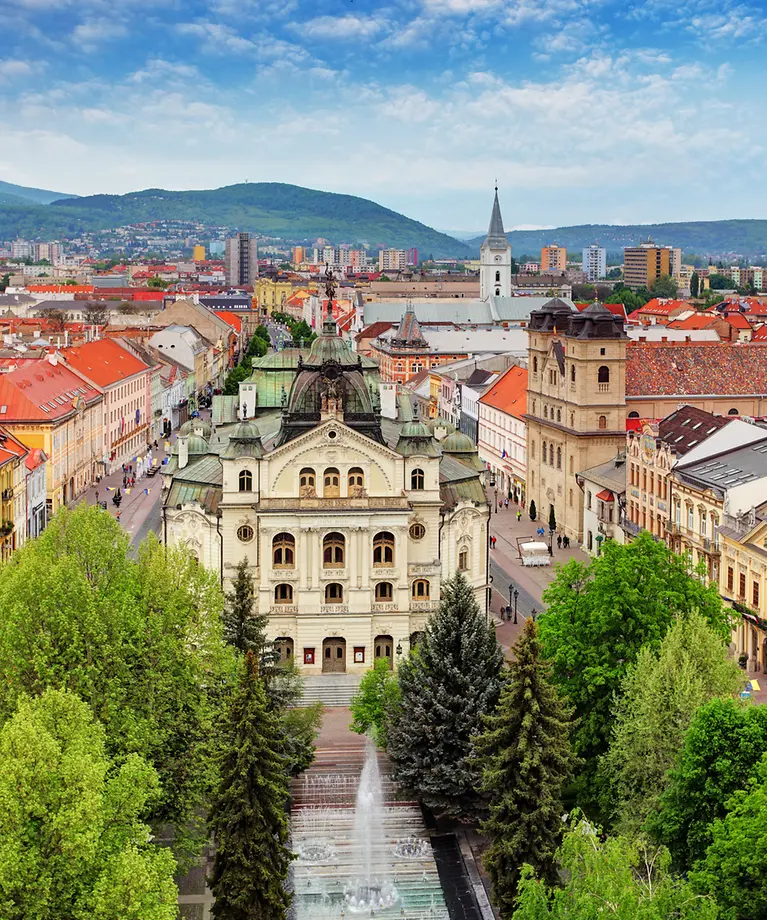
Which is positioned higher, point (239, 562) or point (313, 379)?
point (313, 379)

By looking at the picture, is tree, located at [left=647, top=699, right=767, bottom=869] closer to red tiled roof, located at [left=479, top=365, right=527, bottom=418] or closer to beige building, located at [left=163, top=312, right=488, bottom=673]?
beige building, located at [left=163, top=312, right=488, bottom=673]

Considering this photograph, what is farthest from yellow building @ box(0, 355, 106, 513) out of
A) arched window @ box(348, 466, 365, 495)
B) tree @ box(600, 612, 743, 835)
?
tree @ box(600, 612, 743, 835)

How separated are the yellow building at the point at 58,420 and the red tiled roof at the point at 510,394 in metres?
38.8

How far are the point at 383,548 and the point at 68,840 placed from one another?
40.9m

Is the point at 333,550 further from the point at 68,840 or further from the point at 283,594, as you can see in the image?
the point at 68,840

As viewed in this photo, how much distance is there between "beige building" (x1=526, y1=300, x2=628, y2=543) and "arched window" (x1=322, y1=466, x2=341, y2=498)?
39782 mm

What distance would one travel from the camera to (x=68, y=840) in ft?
133

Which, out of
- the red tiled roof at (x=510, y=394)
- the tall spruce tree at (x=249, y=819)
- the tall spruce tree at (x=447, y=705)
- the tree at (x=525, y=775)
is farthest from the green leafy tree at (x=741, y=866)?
the red tiled roof at (x=510, y=394)

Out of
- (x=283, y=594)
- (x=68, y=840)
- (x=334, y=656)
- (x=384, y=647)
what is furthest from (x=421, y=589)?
(x=68, y=840)

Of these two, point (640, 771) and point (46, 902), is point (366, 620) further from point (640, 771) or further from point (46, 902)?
point (46, 902)

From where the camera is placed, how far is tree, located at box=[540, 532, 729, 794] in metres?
57.0

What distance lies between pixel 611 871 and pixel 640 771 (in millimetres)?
12350

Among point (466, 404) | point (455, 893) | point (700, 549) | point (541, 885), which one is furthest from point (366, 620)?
point (466, 404)

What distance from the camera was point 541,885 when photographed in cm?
4147
